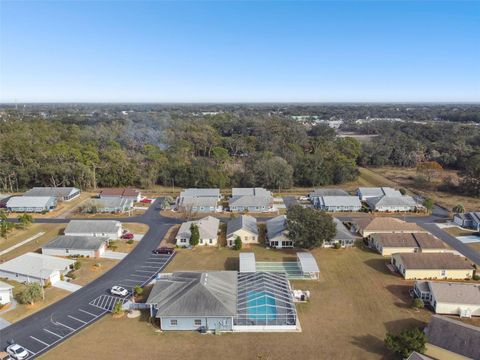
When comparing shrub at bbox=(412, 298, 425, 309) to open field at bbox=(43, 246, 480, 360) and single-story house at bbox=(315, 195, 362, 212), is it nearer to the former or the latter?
open field at bbox=(43, 246, 480, 360)

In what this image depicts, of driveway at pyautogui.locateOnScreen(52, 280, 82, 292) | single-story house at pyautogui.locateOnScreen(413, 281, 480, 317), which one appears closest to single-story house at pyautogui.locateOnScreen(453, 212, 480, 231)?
single-story house at pyautogui.locateOnScreen(413, 281, 480, 317)

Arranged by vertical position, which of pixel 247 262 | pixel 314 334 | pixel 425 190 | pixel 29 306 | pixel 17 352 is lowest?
pixel 314 334

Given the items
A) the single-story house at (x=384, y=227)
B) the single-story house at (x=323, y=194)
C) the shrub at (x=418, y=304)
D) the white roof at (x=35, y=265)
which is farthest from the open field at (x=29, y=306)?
the single-story house at (x=323, y=194)

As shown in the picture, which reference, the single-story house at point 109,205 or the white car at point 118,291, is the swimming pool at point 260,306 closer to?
the white car at point 118,291

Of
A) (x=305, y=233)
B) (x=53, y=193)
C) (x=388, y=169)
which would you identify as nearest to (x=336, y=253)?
(x=305, y=233)

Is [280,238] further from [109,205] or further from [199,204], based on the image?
[109,205]

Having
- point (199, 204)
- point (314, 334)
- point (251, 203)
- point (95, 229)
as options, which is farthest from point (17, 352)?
point (251, 203)

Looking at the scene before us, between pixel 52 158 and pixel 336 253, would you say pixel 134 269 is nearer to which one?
pixel 336 253
